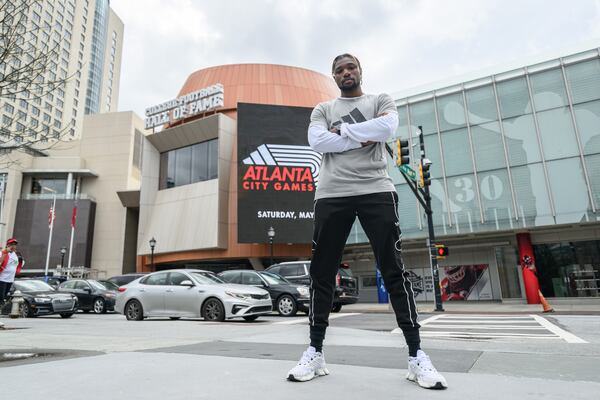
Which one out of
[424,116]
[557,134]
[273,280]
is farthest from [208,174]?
[557,134]

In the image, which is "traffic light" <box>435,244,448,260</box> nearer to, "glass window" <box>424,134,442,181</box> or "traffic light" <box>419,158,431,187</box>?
"traffic light" <box>419,158,431,187</box>

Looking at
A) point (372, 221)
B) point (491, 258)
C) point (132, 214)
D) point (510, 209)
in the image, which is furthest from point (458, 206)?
point (132, 214)

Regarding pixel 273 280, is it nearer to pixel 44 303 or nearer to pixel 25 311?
pixel 44 303

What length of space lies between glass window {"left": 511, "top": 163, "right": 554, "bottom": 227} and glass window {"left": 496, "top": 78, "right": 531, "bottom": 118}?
10.3 ft

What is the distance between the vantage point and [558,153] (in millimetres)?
20359

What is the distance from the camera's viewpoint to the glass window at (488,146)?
21.9 metres

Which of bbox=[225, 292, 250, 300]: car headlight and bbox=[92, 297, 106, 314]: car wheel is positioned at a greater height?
bbox=[225, 292, 250, 300]: car headlight

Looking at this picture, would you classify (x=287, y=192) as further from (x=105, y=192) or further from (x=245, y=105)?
(x=105, y=192)

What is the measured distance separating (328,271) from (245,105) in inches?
1126

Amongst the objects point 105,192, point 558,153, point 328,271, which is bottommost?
point 328,271

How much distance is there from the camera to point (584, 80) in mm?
20484

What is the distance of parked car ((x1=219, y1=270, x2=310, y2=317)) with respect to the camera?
11742 millimetres

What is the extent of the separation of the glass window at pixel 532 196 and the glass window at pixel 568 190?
0.40m

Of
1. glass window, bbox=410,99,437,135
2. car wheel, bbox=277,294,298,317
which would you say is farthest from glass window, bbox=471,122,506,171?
car wheel, bbox=277,294,298,317
